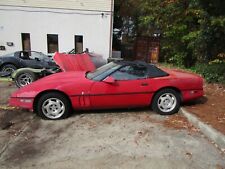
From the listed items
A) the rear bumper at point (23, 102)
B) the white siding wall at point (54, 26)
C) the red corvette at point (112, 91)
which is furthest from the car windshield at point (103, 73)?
the white siding wall at point (54, 26)

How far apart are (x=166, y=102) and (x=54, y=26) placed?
11.9 m

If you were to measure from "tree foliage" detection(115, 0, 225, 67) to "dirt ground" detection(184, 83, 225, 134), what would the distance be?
123 inches

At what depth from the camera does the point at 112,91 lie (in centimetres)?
641

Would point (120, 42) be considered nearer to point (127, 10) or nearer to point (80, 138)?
point (127, 10)

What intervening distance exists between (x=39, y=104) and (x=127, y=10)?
20.2 metres

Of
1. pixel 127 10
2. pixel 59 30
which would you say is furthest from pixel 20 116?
pixel 127 10

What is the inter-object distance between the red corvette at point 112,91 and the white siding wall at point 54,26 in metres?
10.5

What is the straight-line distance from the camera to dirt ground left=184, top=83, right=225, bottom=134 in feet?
19.2

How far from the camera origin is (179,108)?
22.6ft

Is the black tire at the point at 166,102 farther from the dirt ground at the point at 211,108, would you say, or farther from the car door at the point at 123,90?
the dirt ground at the point at 211,108

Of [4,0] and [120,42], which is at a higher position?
[4,0]

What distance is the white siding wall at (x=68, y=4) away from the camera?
1658 centimetres

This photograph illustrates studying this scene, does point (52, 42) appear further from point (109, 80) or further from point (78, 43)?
point (109, 80)

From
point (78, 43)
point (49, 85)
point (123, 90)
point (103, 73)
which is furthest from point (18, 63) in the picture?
point (123, 90)
